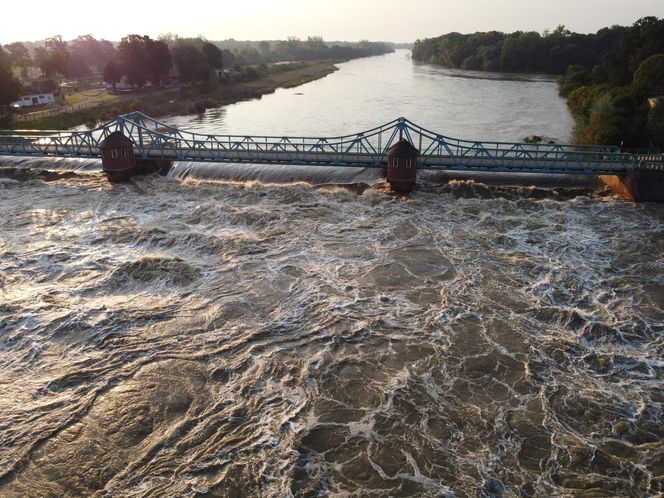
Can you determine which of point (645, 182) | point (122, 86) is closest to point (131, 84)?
point (122, 86)

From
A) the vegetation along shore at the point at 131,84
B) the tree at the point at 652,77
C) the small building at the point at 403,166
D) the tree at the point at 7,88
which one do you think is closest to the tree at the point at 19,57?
the vegetation along shore at the point at 131,84

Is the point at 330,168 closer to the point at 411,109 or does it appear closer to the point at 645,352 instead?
the point at 645,352

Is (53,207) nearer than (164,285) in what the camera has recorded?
No

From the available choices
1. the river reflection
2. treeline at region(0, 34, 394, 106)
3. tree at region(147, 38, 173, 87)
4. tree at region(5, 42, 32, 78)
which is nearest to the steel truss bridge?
the river reflection

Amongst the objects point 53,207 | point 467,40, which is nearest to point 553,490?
point 53,207

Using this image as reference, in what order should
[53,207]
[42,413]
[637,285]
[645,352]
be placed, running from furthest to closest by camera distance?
1. [53,207]
2. [637,285]
3. [645,352]
4. [42,413]

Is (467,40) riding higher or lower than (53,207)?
higher
